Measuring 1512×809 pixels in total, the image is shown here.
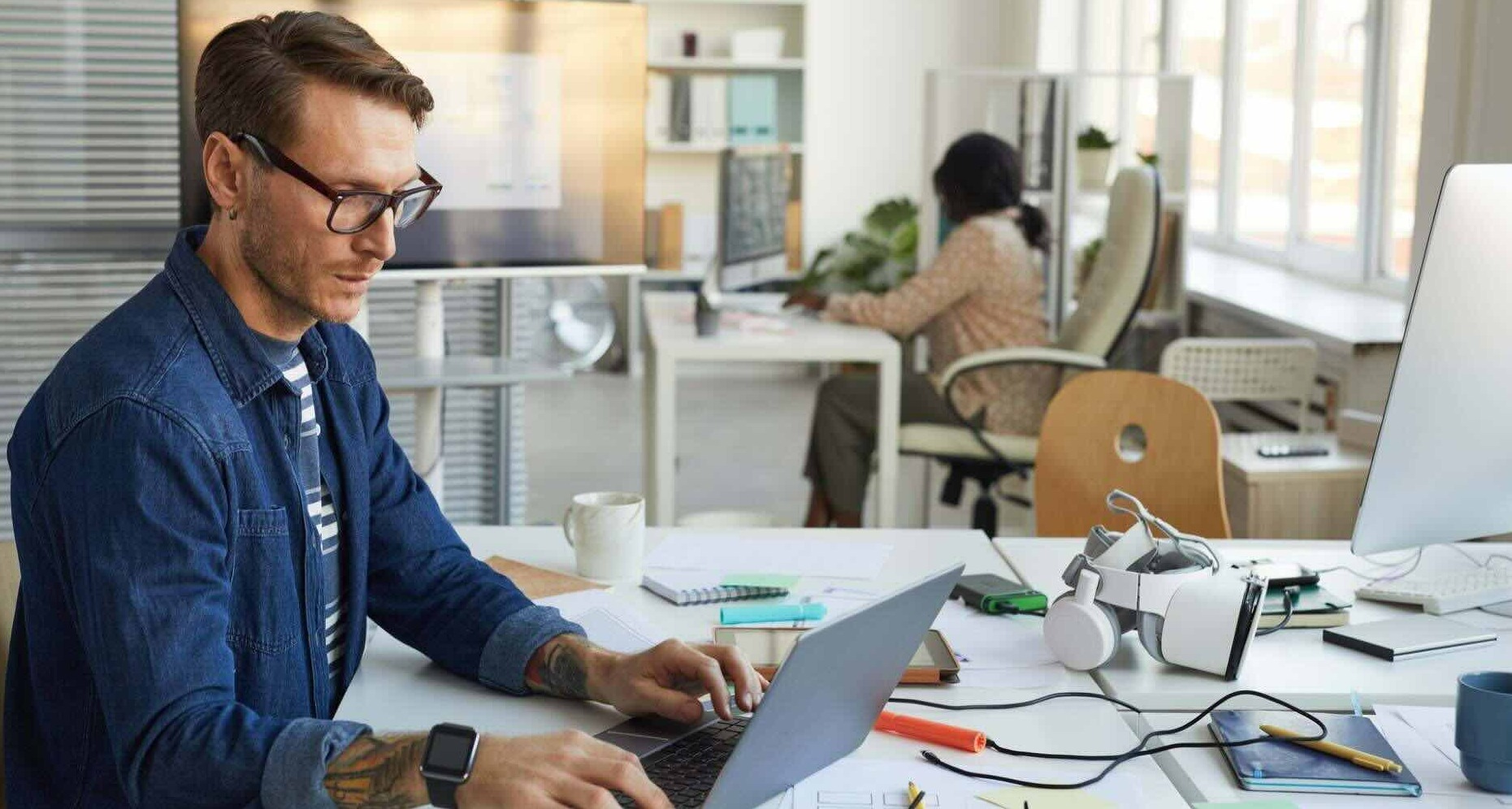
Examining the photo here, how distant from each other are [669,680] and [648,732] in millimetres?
49

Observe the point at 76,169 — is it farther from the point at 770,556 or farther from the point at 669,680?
the point at 669,680

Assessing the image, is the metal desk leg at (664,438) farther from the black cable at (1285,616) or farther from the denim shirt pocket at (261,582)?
the denim shirt pocket at (261,582)

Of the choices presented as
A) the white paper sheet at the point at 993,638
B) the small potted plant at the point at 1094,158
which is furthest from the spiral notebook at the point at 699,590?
the small potted plant at the point at 1094,158

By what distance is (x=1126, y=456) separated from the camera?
265cm

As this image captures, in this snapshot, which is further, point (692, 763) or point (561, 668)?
point (561, 668)

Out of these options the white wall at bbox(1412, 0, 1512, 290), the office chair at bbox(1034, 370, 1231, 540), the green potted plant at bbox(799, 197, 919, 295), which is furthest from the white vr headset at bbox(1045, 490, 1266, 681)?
the green potted plant at bbox(799, 197, 919, 295)

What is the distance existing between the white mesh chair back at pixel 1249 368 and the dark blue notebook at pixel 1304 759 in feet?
7.64

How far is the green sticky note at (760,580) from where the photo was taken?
176cm

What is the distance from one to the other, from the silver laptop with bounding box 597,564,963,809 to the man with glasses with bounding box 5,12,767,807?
0.04 meters

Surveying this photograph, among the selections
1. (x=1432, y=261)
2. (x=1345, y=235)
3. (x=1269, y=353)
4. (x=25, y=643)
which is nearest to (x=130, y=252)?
(x=25, y=643)

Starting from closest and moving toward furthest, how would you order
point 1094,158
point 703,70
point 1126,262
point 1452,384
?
point 1452,384, point 1126,262, point 1094,158, point 703,70

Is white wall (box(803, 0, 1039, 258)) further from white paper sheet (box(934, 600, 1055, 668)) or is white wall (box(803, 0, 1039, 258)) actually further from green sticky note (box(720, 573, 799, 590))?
white paper sheet (box(934, 600, 1055, 668))

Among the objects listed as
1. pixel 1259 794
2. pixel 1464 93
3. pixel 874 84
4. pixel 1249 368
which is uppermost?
pixel 874 84

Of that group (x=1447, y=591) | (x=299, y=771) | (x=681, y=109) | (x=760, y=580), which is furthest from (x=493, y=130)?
(x=681, y=109)
